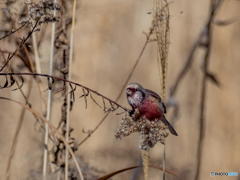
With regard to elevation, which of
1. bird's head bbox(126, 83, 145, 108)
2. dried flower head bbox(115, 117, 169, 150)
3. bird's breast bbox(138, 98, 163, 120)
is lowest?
dried flower head bbox(115, 117, 169, 150)

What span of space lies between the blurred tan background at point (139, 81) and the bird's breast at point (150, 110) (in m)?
0.81

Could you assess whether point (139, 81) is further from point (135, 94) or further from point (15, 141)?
point (135, 94)

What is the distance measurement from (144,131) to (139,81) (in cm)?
93

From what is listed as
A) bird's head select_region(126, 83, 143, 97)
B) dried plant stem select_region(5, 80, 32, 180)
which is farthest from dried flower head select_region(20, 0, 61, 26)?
dried plant stem select_region(5, 80, 32, 180)

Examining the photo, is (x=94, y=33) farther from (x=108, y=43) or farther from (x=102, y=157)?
(x=102, y=157)

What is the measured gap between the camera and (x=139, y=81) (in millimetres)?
1875

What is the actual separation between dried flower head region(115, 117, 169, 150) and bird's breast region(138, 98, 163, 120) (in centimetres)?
2

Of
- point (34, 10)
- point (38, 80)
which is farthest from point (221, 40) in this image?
point (34, 10)

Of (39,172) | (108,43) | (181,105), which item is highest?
(108,43)

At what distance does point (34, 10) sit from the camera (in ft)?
3.22

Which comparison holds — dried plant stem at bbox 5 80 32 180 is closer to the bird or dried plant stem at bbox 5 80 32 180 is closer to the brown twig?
the brown twig

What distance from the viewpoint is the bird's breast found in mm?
981

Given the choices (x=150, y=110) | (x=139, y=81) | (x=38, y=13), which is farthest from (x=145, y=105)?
(x=139, y=81)

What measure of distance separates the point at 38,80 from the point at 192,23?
0.63 m
